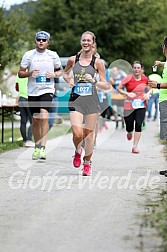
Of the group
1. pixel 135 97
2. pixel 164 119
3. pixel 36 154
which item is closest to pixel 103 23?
pixel 135 97

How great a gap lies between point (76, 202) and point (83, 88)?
9.49ft

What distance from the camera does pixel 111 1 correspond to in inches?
2517

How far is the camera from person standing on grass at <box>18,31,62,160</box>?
1334 cm

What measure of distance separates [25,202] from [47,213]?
2.49 ft

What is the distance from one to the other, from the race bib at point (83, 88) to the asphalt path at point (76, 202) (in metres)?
1.12

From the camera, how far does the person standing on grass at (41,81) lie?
13.3 m

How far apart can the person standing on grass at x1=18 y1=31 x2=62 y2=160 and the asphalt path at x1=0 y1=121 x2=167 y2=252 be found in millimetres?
437

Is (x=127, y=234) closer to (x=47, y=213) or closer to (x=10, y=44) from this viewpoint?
(x=47, y=213)

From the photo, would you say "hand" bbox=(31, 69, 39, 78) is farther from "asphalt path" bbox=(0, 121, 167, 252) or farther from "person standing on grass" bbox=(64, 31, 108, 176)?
"person standing on grass" bbox=(64, 31, 108, 176)

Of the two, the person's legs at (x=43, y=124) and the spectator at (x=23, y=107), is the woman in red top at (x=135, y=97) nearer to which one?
the spectator at (x=23, y=107)

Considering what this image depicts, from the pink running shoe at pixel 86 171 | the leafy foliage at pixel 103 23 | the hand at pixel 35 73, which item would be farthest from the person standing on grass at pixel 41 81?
the leafy foliage at pixel 103 23

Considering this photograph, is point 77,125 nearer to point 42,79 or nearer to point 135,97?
point 42,79

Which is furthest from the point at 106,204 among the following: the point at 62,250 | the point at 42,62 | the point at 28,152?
the point at 28,152

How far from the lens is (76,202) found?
29.4 feet
